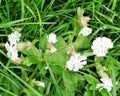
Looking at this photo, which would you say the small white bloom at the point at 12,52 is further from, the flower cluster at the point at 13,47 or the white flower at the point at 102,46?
the white flower at the point at 102,46

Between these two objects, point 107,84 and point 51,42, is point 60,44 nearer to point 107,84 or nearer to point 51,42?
point 51,42

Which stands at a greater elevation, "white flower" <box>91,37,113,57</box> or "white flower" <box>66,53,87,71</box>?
"white flower" <box>91,37,113,57</box>

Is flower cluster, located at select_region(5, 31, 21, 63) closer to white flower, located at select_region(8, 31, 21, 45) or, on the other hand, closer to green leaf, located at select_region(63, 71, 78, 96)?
white flower, located at select_region(8, 31, 21, 45)

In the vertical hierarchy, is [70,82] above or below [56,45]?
below

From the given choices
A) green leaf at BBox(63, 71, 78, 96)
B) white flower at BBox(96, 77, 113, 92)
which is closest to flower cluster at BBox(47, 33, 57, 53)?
green leaf at BBox(63, 71, 78, 96)

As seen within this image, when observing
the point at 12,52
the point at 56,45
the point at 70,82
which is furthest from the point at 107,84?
the point at 12,52

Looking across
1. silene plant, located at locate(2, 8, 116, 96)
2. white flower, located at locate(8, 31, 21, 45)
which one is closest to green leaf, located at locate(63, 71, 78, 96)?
silene plant, located at locate(2, 8, 116, 96)

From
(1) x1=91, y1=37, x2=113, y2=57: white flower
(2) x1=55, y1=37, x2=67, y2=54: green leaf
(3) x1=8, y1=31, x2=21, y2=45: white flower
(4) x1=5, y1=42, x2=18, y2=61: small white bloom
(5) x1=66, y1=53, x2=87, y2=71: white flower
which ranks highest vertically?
(3) x1=8, y1=31, x2=21, y2=45: white flower
